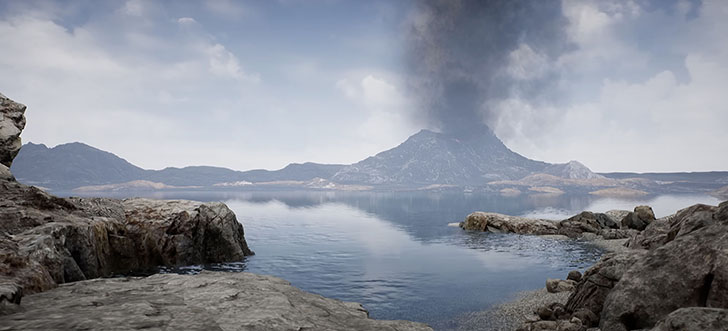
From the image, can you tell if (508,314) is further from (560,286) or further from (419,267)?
(419,267)

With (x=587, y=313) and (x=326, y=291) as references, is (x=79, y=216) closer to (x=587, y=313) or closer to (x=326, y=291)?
(x=326, y=291)

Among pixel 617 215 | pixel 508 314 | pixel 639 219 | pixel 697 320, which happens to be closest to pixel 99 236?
pixel 508 314

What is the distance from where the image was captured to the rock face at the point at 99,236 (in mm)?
13594

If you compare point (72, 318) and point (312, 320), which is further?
point (312, 320)

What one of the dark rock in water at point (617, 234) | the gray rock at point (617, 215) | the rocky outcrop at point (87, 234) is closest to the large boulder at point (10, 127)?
the rocky outcrop at point (87, 234)

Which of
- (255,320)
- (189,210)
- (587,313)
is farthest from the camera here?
(189,210)

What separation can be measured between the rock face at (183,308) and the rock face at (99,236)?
5.17 feet

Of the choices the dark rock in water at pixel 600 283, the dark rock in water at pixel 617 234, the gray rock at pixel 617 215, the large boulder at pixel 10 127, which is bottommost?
the dark rock in water at pixel 617 234

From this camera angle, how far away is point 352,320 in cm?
1281

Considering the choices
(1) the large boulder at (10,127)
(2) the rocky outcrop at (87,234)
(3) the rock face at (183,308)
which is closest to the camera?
(3) the rock face at (183,308)

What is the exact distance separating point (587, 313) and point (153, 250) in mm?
30791

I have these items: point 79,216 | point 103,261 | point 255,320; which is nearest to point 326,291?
point 103,261

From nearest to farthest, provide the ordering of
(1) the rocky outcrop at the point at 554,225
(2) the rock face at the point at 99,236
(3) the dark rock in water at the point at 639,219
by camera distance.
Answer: (2) the rock face at the point at 99,236
(3) the dark rock in water at the point at 639,219
(1) the rocky outcrop at the point at 554,225

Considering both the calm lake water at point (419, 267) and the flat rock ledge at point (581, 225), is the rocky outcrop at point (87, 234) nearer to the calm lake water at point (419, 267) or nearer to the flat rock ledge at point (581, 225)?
the calm lake water at point (419, 267)
